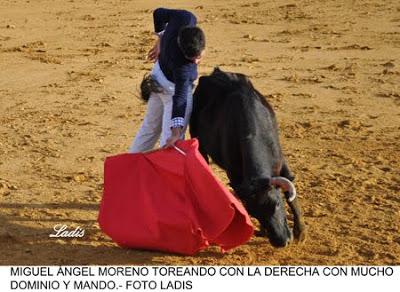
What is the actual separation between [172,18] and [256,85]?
4.53 m

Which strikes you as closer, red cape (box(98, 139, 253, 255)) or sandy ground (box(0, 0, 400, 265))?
red cape (box(98, 139, 253, 255))

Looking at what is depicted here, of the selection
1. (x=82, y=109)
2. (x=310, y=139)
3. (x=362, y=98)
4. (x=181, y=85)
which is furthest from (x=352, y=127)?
(x=181, y=85)

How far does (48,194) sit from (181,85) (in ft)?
5.88

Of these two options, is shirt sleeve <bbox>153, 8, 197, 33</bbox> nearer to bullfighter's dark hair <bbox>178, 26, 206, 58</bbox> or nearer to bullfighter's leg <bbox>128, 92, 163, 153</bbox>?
bullfighter's dark hair <bbox>178, 26, 206, 58</bbox>

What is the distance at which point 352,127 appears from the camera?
26.6ft

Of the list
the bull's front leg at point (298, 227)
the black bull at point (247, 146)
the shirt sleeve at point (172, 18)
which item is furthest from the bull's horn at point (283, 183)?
the shirt sleeve at point (172, 18)

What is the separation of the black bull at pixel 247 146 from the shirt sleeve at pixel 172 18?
52 centimetres

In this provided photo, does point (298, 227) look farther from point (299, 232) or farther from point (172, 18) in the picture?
point (172, 18)

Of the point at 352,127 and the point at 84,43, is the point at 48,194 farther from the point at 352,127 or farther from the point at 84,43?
the point at 84,43

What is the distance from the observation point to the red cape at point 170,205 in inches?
187

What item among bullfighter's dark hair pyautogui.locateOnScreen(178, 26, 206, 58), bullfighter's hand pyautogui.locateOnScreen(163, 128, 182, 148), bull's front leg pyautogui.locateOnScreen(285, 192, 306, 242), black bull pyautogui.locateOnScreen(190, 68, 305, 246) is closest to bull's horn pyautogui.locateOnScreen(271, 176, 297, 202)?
black bull pyautogui.locateOnScreen(190, 68, 305, 246)

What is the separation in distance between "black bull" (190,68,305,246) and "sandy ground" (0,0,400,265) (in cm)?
36

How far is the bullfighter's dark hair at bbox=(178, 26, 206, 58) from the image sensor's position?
15.8 feet

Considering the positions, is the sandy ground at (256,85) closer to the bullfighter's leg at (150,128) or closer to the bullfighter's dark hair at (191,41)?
the bullfighter's leg at (150,128)
